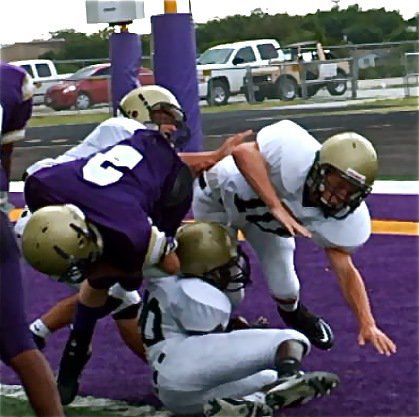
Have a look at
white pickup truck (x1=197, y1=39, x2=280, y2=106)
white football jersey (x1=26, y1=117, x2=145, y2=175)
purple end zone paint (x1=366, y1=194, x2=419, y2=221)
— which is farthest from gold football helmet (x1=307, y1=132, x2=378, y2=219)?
white pickup truck (x1=197, y1=39, x2=280, y2=106)

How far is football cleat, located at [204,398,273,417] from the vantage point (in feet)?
11.2

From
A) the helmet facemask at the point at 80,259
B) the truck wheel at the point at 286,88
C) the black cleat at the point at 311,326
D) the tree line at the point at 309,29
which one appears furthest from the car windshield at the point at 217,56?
the helmet facemask at the point at 80,259

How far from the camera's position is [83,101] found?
21.8 metres

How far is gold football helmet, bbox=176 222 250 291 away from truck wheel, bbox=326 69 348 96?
17.8 meters

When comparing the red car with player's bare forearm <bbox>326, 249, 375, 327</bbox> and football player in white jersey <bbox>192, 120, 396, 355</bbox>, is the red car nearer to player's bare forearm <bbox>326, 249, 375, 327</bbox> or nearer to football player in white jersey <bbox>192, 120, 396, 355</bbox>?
football player in white jersey <bbox>192, 120, 396, 355</bbox>

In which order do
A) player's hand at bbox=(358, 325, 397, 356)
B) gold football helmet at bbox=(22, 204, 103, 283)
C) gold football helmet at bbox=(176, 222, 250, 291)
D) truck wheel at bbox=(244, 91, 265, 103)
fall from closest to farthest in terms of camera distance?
gold football helmet at bbox=(22, 204, 103, 283) → player's hand at bbox=(358, 325, 397, 356) → gold football helmet at bbox=(176, 222, 250, 291) → truck wheel at bbox=(244, 91, 265, 103)

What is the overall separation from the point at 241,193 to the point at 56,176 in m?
0.92

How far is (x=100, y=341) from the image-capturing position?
482 centimetres

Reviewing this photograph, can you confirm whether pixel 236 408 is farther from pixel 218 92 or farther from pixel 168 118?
pixel 218 92

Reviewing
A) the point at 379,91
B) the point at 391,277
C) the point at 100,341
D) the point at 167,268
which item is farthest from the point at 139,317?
the point at 379,91

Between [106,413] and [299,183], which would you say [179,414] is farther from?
[299,183]

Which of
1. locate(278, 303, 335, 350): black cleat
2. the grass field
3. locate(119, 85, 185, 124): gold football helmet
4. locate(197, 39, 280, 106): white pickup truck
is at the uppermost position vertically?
locate(119, 85, 185, 124): gold football helmet

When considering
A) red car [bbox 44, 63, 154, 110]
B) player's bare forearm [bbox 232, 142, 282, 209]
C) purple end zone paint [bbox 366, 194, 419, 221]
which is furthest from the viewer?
red car [bbox 44, 63, 154, 110]

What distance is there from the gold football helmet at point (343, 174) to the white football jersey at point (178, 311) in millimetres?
500
